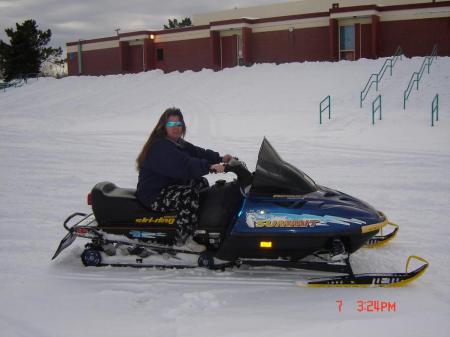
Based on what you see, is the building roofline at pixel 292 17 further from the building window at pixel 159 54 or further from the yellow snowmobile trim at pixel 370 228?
the yellow snowmobile trim at pixel 370 228

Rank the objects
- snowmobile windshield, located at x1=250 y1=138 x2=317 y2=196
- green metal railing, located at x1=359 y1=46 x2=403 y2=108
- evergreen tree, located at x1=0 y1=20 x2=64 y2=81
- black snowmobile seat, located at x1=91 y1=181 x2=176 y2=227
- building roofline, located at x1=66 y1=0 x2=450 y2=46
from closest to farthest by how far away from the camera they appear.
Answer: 1. snowmobile windshield, located at x1=250 y1=138 x2=317 y2=196
2. black snowmobile seat, located at x1=91 y1=181 x2=176 y2=227
3. green metal railing, located at x1=359 y1=46 x2=403 y2=108
4. building roofline, located at x1=66 y1=0 x2=450 y2=46
5. evergreen tree, located at x1=0 y1=20 x2=64 y2=81

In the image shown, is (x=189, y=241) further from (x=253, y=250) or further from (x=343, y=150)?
(x=343, y=150)

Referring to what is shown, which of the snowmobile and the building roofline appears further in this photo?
the building roofline

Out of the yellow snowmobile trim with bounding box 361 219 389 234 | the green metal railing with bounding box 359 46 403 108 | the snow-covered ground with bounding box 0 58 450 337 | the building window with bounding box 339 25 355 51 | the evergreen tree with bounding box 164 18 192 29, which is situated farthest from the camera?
the evergreen tree with bounding box 164 18 192 29

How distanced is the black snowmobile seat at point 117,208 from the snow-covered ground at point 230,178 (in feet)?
1.65

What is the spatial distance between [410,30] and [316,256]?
2353cm

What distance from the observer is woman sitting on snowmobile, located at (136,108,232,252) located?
457cm

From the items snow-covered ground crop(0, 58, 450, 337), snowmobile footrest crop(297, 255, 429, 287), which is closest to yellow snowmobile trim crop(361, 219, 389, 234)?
snowmobile footrest crop(297, 255, 429, 287)

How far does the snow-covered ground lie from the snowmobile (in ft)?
0.52

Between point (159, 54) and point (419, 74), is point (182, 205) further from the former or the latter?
point (159, 54)

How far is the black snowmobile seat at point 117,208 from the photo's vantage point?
15.9ft

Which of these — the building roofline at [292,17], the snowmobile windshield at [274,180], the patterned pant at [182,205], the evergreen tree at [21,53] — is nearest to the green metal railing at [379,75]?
the building roofline at [292,17]

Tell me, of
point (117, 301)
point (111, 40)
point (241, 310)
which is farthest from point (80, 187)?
point (111, 40)

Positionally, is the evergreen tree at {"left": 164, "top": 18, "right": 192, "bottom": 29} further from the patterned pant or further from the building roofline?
the patterned pant
